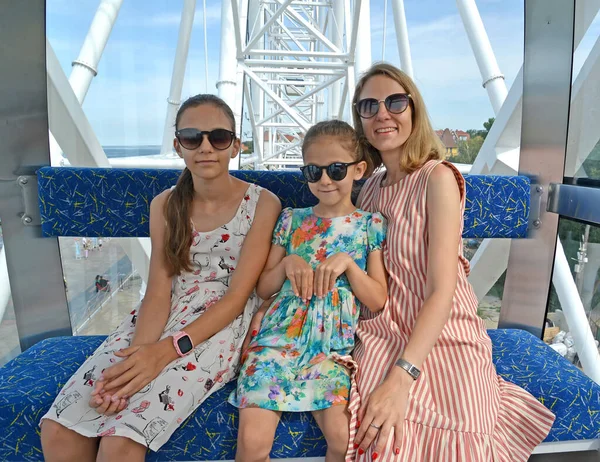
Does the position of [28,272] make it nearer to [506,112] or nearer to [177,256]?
[177,256]

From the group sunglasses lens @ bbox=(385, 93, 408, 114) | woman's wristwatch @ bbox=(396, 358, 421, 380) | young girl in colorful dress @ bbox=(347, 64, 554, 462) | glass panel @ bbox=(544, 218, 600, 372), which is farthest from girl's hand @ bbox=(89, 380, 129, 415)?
glass panel @ bbox=(544, 218, 600, 372)

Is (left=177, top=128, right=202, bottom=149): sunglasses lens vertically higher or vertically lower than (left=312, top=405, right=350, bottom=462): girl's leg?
higher

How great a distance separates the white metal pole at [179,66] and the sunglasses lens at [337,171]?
2.56m

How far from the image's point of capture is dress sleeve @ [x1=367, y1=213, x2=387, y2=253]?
1320 millimetres

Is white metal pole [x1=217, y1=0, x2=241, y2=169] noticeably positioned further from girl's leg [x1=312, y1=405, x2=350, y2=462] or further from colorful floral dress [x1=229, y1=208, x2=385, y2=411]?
girl's leg [x1=312, y1=405, x2=350, y2=462]

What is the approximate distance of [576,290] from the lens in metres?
1.74

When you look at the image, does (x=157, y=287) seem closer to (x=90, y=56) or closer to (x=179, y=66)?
(x=90, y=56)

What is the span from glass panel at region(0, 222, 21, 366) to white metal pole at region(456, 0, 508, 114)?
244 cm

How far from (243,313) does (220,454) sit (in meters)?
0.39

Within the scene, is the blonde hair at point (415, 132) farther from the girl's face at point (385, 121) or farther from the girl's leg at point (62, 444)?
the girl's leg at point (62, 444)

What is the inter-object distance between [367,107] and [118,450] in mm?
1032

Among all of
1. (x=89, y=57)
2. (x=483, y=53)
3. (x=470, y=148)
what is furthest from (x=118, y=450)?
(x=470, y=148)

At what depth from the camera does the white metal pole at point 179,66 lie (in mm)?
3580

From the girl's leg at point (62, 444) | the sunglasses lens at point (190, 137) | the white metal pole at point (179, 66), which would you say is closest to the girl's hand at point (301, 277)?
the sunglasses lens at point (190, 137)
